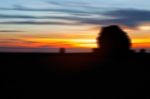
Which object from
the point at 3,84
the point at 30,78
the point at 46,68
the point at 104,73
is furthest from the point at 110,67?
the point at 3,84

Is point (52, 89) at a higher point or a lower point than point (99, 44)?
lower

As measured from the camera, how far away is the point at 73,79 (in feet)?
37.3

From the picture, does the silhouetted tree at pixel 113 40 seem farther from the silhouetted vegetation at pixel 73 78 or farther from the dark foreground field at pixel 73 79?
the dark foreground field at pixel 73 79

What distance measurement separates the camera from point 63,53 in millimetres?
17000

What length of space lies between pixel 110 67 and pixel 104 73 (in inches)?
33.8

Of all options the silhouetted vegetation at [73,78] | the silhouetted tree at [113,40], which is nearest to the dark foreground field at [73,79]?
the silhouetted vegetation at [73,78]

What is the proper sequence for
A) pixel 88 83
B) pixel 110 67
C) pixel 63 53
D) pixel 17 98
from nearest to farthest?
pixel 17 98, pixel 88 83, pixel 110 67, pixel 63 53

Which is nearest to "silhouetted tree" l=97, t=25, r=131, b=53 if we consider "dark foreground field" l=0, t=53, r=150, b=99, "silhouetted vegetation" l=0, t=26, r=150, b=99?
"silhouetted vegetation" l=0, t=26, r=150, b=99

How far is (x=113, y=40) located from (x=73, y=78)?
6.54 metres

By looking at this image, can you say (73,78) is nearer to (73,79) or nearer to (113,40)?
(73,79)

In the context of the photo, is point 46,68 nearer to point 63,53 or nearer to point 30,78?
point 30,78

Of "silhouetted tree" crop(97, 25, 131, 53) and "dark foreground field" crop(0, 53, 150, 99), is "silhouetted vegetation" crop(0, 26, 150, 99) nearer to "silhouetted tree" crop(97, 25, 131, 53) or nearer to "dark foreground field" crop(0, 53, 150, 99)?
"dark foreground field" crop(0, 53, 150, 99)

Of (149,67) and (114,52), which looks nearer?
(149,67)

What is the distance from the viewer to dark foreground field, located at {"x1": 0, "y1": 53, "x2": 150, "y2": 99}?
33.3 feet
